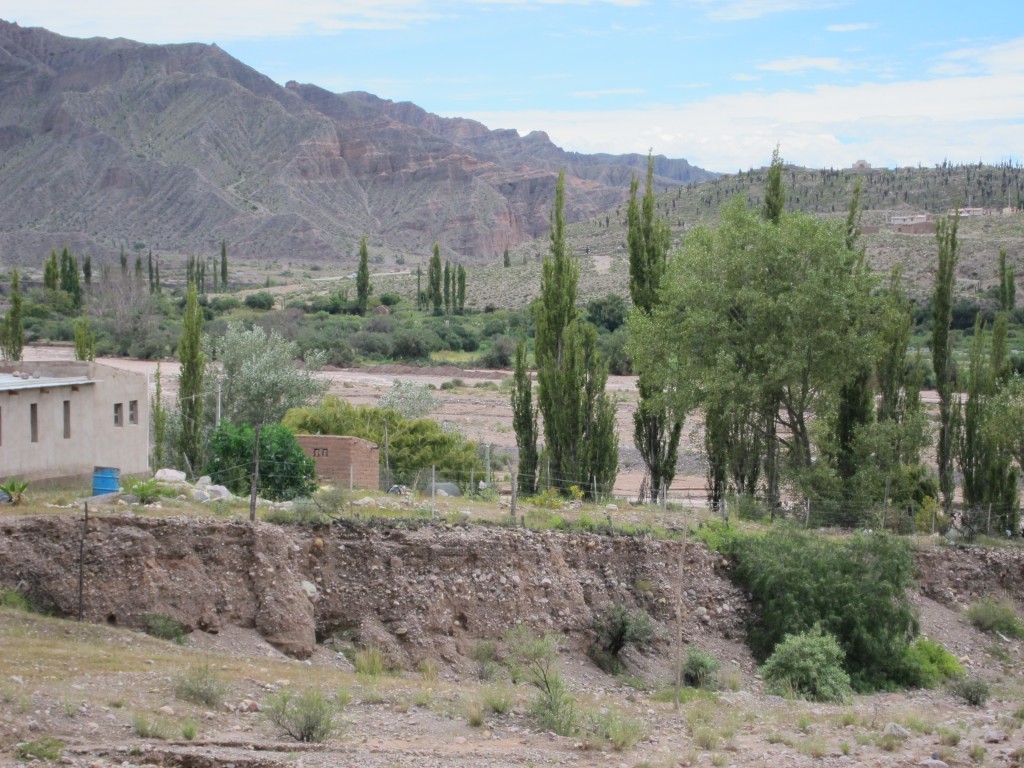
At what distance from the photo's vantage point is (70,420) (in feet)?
78.4

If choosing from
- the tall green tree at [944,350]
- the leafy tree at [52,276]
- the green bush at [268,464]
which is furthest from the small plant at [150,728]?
the leafy tree at [52,276]

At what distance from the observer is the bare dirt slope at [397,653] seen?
1326 centimetres

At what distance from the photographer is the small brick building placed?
26.7 metres

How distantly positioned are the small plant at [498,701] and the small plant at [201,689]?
11.1 ft

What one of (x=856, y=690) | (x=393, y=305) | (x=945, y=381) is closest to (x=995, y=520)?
(x=945, y=381)

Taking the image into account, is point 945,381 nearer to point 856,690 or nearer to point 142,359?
point 856,690

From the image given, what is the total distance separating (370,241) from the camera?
7303 inches

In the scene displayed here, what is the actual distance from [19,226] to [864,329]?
16100 centimetres

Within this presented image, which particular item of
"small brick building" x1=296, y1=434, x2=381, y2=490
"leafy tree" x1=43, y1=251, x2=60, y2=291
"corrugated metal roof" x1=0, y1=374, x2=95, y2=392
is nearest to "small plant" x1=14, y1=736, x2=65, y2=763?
"corrugated metal roof" x1=0, y1=374, x2=95, y2=392

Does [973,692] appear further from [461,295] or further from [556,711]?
[461,295]

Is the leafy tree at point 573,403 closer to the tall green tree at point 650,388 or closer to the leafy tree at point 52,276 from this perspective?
the tall green tree at point 650,388

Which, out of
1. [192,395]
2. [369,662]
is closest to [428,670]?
[369,662]

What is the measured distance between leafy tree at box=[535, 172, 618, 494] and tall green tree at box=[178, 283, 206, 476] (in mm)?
9161

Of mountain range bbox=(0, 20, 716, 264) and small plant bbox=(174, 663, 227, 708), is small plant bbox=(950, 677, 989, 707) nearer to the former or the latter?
small plant bbox=(174, 663, 227, 708)
